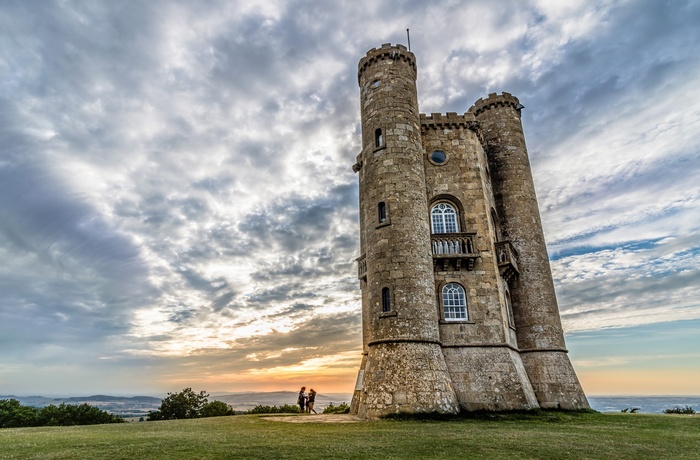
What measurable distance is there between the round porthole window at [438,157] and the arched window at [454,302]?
7.15 m

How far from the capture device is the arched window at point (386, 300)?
771 inches


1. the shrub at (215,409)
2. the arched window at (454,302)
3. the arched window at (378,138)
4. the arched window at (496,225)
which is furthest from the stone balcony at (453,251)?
the shrub at (215,409)

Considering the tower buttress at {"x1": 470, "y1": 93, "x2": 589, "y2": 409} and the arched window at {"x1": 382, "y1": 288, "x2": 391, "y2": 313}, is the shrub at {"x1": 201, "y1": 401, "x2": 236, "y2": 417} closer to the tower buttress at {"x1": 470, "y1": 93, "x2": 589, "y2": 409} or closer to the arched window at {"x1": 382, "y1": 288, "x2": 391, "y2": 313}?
the arched window at {"x1": 382, "y1": 288, "x2": 391, "y2": 313}

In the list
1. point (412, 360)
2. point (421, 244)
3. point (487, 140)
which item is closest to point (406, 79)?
point (487, 140)

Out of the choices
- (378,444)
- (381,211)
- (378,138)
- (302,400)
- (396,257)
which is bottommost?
(378,444)

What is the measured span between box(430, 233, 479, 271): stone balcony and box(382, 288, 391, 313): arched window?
3661 millimetres

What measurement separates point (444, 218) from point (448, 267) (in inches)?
120

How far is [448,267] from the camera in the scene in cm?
2219

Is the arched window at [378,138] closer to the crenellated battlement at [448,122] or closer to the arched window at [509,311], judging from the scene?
the crenellated battlement at [448,122]

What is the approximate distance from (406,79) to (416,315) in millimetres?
12935

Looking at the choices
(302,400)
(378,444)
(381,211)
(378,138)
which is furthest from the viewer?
(302,400)

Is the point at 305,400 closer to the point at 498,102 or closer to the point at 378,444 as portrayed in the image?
the point at 378,444

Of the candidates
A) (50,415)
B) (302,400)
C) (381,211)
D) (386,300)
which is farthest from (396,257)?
(50,415)

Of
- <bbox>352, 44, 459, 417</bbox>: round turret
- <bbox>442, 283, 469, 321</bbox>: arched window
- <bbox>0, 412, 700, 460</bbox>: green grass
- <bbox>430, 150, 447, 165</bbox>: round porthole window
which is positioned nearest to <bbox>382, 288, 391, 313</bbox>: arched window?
→ <bbox>352, 44, 459, 417</bbox>: round turret
